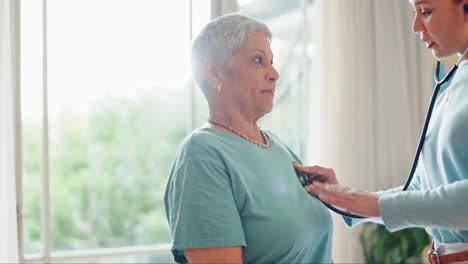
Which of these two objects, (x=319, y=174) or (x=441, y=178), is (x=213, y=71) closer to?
(x=319, y=174)

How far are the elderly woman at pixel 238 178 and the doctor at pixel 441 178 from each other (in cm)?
14

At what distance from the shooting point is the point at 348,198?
1.37m

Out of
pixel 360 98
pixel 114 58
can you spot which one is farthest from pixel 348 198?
pixel 114 58

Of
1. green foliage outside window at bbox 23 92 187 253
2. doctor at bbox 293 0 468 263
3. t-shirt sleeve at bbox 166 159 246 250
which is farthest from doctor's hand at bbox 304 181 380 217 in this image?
green foliage outside window at bbox 23 92 187 253

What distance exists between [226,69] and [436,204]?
617 millimetres

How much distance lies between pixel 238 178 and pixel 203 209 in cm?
13

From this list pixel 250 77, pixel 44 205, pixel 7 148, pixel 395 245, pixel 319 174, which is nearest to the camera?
pixel 250 77

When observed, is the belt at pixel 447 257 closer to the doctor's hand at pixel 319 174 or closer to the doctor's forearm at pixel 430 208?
the doctor's forearm at pixel 430 208

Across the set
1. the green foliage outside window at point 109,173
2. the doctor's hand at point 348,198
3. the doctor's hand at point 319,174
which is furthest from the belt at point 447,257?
the green foliage outside window at point 109,173

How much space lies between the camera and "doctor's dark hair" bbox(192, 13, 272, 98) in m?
1.40

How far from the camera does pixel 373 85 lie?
11.4 ft

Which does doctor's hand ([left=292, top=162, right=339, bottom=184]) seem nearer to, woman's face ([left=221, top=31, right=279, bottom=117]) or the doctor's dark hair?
woman's face ([left=221, top=31, right=279, bottom=117])

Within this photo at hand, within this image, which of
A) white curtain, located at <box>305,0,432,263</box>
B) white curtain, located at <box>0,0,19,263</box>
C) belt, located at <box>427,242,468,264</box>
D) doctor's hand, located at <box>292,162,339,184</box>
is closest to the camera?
belt, located at <box>427,242,468,264</box>

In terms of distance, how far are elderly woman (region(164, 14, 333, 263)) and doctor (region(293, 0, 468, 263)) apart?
14cm
